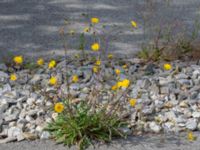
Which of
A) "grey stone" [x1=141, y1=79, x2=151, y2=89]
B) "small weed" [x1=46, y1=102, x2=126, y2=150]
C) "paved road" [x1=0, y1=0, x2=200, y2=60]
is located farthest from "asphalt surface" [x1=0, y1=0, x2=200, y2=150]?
"small weed" [x1=46, y1=102, x2=126, y2=150]

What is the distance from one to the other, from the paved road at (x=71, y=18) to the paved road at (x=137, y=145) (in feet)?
5.00

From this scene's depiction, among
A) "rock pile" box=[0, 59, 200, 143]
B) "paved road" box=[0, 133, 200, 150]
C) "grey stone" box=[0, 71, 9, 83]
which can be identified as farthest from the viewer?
"grey stone" box=[0, 71, 9, 83]

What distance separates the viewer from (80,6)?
6086mm

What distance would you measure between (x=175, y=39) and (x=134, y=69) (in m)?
0.74

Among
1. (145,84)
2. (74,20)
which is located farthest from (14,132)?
(74,20)

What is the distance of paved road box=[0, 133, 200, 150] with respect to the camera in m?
3.54

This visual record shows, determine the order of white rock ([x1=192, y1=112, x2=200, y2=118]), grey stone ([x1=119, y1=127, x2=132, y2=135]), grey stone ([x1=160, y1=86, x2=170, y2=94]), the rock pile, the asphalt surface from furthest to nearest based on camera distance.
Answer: the asphalt surface, grey stone ([x1=160, y1=86, x2=170, y2=94]), white rock ([x1=192, y1=112, x2=200, y2=118]), the rock pile, grey stone ([x1=119, y1=127, x2=132, y2=135])

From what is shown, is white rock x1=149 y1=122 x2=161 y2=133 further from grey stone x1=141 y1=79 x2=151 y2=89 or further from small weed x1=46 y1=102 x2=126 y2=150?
grey stone x1=141 y1=79 x2=151 y2=89

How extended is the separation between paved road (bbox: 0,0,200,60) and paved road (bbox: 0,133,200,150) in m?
1.53

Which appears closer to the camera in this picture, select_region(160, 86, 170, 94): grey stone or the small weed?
the small weed

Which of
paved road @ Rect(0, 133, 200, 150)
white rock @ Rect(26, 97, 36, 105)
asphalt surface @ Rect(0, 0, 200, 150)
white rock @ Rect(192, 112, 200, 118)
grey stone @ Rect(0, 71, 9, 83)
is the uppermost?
asphalt surface @ Rect(0, 0, 200, 150)

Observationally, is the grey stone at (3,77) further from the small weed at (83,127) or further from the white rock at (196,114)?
the white rock at (196,114)

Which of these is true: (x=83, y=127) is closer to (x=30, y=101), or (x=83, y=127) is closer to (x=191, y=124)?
(x=30, y=101)

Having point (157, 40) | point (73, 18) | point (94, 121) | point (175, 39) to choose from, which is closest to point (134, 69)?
point (157, 40)
